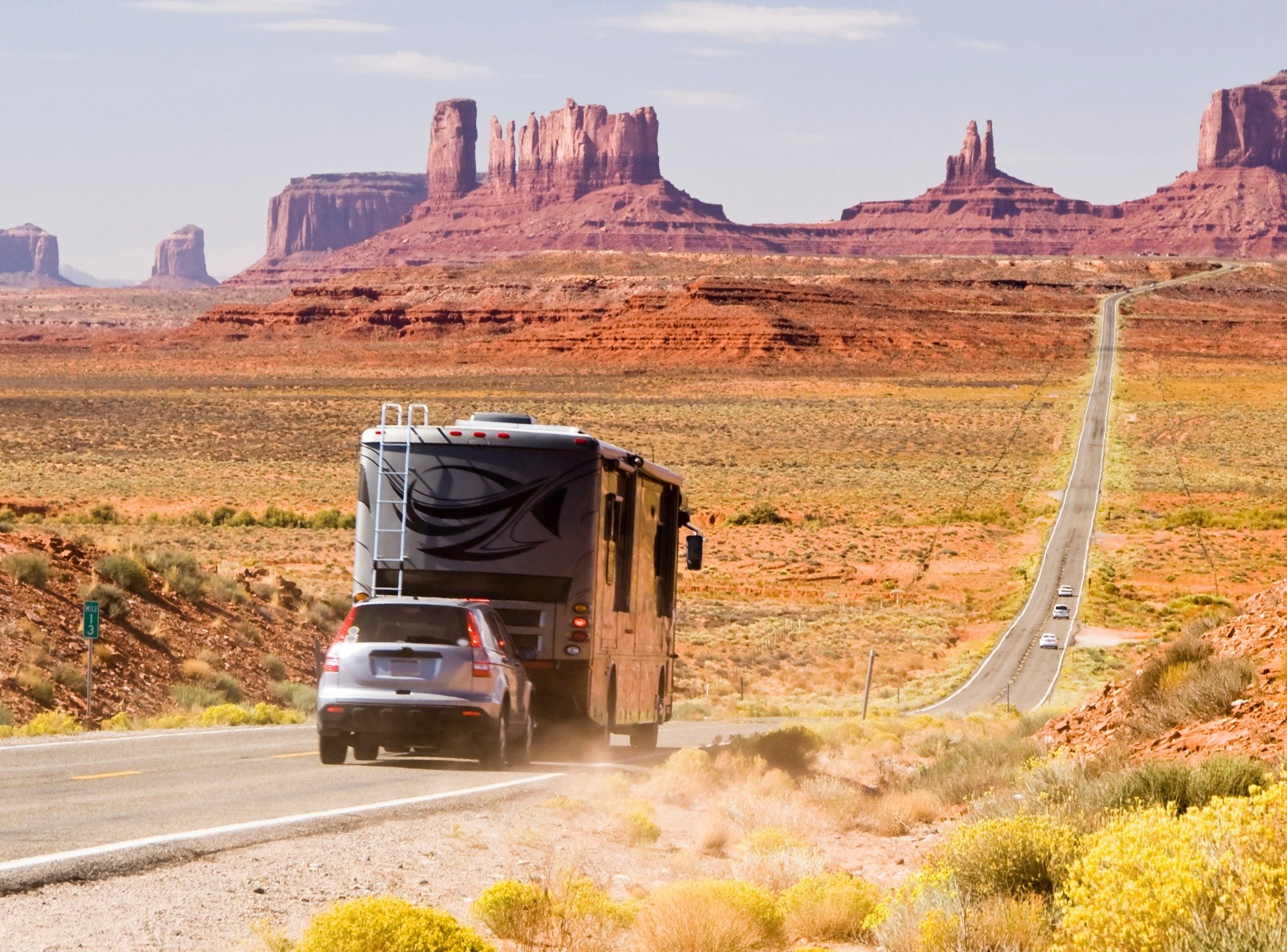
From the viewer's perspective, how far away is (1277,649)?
13.2 metres

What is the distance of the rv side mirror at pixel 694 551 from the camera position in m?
17.0

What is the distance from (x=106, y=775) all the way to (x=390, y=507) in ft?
11.2

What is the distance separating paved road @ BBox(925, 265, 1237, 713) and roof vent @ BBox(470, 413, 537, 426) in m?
20.3

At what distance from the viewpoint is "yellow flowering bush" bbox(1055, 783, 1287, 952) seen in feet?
18.8

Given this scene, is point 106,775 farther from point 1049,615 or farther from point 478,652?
point 1049,615

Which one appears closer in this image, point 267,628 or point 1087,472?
point 267,628

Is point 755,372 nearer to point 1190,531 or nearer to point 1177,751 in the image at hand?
point 1190,531

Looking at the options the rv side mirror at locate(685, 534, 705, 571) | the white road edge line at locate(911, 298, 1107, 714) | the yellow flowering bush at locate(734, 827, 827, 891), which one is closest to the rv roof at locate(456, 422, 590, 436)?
the rv side mirror at locate(685, 534, 705, 571)

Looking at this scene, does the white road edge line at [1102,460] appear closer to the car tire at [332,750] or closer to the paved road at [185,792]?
the paved road at [185,792]

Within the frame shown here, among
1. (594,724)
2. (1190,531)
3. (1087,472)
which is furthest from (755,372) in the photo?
(594,724)

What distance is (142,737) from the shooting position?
54.4 feet

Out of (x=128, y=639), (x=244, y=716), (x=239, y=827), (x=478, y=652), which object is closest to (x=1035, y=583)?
(x=128, y=639)

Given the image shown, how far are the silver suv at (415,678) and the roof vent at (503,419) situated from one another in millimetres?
2260

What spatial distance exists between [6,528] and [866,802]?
1808 cm
